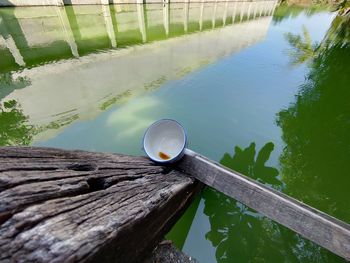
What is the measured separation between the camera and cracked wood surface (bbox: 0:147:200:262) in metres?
0.73

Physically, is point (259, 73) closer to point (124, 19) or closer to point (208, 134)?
point (208, 134)

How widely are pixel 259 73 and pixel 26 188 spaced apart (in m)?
5.67

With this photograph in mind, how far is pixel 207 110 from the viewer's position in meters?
4.00

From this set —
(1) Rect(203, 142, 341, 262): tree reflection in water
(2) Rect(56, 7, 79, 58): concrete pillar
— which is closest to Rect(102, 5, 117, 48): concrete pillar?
(2) Rect(56, 7, 79, 58): concrete pillar

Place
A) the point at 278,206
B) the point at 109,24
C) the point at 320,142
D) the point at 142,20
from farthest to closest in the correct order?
1. the point at 142,20
2. the point at 109,24
3. the point at 320,142
4. the point at 278,206

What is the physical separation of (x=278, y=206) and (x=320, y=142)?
94.6 inches

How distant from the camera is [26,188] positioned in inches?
33.0

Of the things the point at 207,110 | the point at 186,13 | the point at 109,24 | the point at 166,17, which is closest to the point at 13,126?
the point at 207,110

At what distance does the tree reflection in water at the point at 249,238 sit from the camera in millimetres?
2016

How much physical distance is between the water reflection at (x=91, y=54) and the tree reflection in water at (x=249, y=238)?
7.99 ft

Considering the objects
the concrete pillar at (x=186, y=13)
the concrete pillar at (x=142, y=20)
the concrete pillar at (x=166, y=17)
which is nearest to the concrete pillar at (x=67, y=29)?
the concrete pillar at (x=142, y=20)

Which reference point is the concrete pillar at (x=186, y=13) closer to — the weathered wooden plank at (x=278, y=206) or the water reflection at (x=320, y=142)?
the water reflection at (x=320, y=142)

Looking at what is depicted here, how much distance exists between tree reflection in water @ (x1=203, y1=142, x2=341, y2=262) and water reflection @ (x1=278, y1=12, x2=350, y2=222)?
0.59 metres

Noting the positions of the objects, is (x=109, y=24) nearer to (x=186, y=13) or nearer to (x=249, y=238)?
(x=186, y=13)
